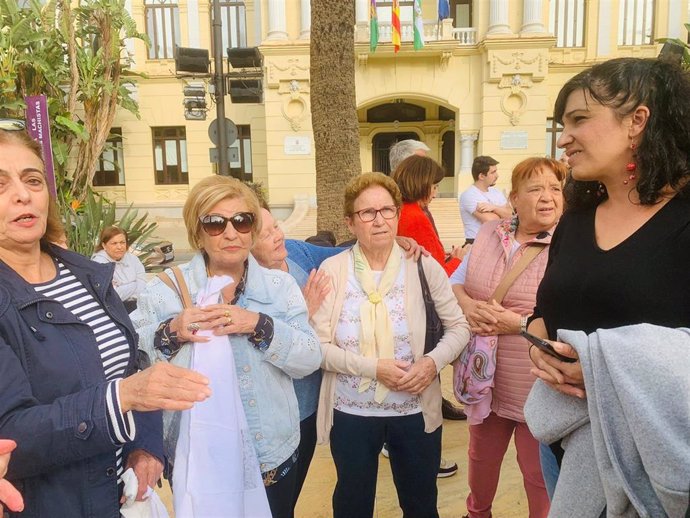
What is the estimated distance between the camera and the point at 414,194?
3191 mm

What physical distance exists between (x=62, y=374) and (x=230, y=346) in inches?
21.2

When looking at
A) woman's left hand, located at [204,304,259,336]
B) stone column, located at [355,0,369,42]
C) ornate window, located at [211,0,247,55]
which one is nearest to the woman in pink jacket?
woman's left hand, located at [204,304,259,336]

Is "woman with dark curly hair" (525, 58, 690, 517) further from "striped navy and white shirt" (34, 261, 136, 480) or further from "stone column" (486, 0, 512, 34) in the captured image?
"stone column" (486, 0, 512, 34)

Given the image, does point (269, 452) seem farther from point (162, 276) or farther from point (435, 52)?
point (435, 52)

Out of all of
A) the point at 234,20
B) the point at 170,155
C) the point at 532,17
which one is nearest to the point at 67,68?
the point at 170,155

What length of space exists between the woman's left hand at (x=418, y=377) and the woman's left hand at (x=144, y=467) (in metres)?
1.02

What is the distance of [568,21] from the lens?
1925 centimetres

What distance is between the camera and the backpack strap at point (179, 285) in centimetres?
185

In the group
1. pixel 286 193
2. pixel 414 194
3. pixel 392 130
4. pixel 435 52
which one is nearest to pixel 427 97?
pixel 435 52

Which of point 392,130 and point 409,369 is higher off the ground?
point 392,130

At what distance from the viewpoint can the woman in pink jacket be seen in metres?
2.27

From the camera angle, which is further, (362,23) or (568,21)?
(568,21)

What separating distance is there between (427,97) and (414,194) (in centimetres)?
1650

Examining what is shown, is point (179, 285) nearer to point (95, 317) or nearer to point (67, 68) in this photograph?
point (95, 317)
